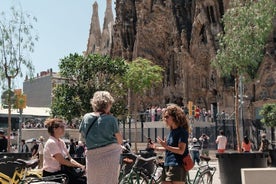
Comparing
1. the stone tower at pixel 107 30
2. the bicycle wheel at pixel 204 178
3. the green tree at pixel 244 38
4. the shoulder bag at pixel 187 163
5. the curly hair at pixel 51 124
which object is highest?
the stone tower at pixel 107 30

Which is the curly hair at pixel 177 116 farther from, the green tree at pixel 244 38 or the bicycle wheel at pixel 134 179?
the green tree at pixel 244 38

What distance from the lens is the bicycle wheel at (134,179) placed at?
26.4ft

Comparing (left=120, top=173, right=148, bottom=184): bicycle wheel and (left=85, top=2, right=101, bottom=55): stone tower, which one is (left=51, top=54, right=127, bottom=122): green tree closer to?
(left=120, top=173, right=148, bottom=184): bicycle wheel

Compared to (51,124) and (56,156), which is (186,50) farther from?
(56,156)

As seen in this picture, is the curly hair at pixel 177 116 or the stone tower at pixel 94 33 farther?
the stone tower at pixel 94 33

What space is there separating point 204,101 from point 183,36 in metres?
6.75

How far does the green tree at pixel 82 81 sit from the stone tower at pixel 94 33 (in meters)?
57.2

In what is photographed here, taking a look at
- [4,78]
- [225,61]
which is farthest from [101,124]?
[4,78]

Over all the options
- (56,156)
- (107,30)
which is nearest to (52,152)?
(56,156)

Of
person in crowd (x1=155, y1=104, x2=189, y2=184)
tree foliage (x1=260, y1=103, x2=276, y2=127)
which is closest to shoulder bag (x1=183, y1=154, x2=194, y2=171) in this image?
person in crowd (x1=155, y1=104, x2=189, y2=184)

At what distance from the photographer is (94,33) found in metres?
91.4

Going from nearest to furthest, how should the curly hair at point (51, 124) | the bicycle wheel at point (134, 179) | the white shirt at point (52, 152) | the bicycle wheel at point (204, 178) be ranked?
the white shirt at point (52, 152) → the curly hair at point (51, 124) → the bicycle wheel at point (134, 179) → the bicycle wheel at point (204, 178)

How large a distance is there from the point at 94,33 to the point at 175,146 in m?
86.8

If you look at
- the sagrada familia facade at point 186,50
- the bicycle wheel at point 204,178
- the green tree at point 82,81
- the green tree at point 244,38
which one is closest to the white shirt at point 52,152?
the bicycle wheel at point 204,178
